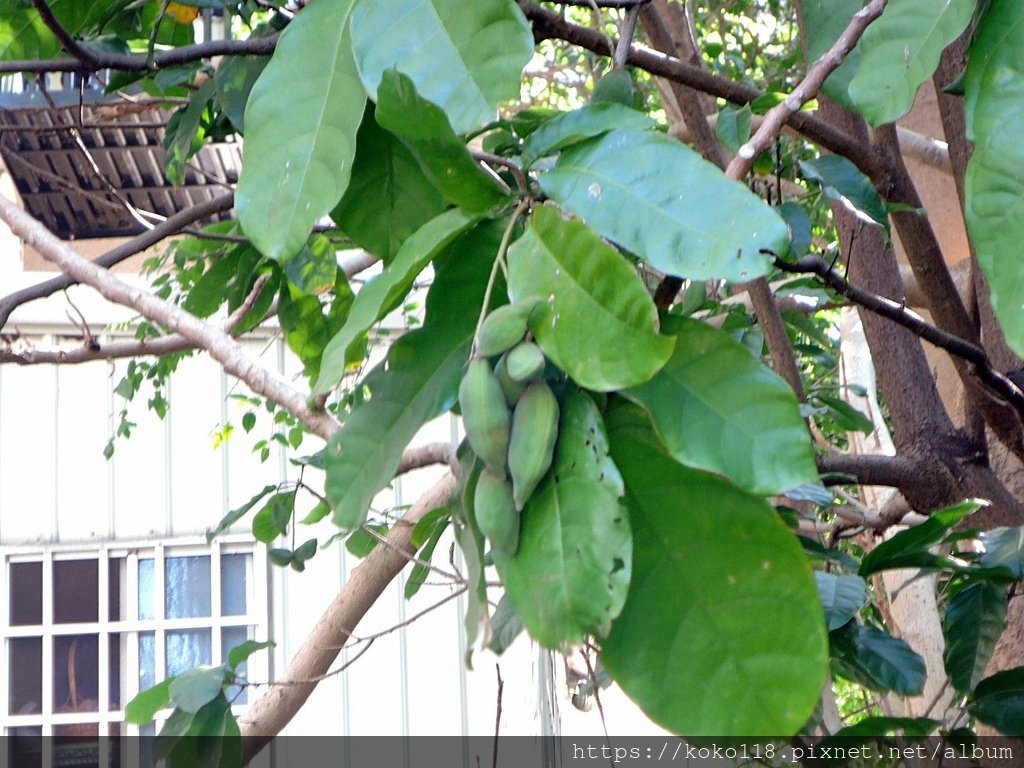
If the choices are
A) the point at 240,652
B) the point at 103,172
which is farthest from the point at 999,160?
the point at 103,172

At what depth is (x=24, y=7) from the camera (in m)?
1.27

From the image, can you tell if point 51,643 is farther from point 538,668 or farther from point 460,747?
point 538,668

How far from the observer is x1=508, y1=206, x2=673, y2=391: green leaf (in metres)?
0.53

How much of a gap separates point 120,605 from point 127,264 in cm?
162

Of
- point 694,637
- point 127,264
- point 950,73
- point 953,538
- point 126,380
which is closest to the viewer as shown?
point 694,637

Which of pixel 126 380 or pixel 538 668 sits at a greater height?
pixel 126 380

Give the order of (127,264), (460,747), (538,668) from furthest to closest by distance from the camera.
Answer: (127,264), (460,747), (538,668)

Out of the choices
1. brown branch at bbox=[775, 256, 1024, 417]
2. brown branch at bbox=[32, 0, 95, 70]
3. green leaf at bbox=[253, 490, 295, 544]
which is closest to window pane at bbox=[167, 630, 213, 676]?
green leaf at bbox=[253, 490, 295, 544]

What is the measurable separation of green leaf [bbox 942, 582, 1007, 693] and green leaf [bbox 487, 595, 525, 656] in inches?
23.3

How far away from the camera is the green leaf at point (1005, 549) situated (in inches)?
47.2

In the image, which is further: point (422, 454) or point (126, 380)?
point (126, 380)

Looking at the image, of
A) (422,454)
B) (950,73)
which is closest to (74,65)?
(422,454)

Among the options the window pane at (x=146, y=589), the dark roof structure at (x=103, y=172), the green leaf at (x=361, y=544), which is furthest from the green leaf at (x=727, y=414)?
the window pane at (x=146, y=589)

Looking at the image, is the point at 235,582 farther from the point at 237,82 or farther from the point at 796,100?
the point at 796,100
